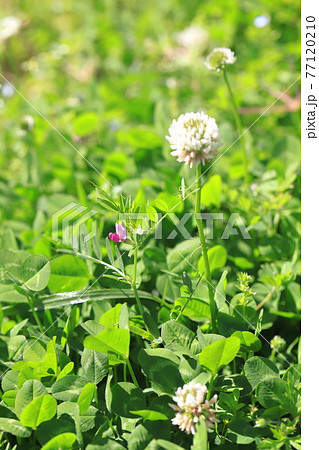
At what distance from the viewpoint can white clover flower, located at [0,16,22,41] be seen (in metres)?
2.92

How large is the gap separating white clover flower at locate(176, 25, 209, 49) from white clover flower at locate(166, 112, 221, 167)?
5.85 feet

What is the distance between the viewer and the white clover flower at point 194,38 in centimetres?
260

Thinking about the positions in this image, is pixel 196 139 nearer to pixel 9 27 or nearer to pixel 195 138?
Result: pixel 195 138

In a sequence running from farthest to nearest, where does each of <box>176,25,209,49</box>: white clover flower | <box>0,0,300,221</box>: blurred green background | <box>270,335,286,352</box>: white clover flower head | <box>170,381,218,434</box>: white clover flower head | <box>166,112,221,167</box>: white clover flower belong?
<box>176,25,209,49</box>: white clover flower < <box>0,0,300,221</box>: blurred green background < <box>270,335,286,352</box>: white clover flower head < <box>166,112,221,167</box>: white clover flower < <box>170,381,218,434</box>: white clover flower head

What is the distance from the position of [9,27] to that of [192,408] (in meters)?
2.70

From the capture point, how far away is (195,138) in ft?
3.05

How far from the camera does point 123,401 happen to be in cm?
93

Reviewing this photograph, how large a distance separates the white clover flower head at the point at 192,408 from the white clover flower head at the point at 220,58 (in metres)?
0.78

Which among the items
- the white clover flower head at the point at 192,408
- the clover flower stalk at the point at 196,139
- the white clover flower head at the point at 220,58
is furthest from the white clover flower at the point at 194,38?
the white clover flower head at the point at 192,408

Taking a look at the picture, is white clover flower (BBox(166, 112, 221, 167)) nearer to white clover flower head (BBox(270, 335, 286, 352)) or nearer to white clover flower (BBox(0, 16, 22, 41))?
white clover flower head (BBox(270, 335, 286, 352))

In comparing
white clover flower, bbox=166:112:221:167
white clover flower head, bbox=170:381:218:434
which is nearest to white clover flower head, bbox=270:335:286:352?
white clover flower head, bbox=170:381:218:434

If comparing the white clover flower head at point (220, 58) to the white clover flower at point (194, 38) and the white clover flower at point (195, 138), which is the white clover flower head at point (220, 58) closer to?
the white clover flower at point (195, 138)

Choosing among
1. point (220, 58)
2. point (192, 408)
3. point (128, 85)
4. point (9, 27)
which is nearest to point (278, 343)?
point (192, 408)

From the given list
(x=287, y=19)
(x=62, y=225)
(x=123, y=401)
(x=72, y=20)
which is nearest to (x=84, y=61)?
(x=72, y=20)
